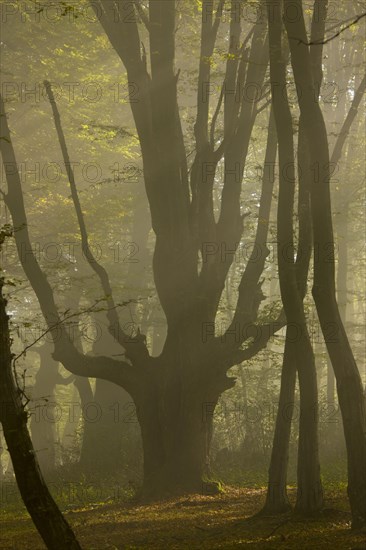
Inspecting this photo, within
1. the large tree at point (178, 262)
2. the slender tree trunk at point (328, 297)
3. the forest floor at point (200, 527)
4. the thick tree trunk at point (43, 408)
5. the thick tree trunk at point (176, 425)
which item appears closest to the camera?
the forest floor at point (200, 527)

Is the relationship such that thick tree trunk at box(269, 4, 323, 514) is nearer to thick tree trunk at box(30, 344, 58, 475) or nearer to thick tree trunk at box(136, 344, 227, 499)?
thick tree trunk at box(136, 344, 227, 499)

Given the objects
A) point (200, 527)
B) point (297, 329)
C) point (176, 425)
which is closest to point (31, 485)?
point (200, 527)

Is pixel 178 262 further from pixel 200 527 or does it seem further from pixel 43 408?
pixel 43 408

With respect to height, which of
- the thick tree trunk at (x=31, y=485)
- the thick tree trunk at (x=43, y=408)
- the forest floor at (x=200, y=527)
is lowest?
the forest floor at (x=200, y=527)

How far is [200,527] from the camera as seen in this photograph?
9.72m

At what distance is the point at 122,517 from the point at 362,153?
18.8 m

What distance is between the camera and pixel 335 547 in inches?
280

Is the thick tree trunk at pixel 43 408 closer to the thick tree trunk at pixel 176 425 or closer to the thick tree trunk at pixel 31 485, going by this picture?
the thick tree trunk at pixel 176 425

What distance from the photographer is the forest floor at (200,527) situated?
7.95 metres

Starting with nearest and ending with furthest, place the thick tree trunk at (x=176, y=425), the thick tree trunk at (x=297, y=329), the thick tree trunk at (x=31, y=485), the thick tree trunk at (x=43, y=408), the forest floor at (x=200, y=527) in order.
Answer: the thick tree trunk at (x=31, y=485), the forest floor at (x=200, y=527), the thick tree trunk at (x=297, y=329), the thick tree trunk at (x=176, y=425), the thick tree trunk at (x=43, y=408)

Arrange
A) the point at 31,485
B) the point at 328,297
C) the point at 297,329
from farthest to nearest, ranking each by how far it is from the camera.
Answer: the point at 297,329
the point at 328,297
the point at 31,485

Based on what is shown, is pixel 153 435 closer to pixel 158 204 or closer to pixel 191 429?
pixel 191 429

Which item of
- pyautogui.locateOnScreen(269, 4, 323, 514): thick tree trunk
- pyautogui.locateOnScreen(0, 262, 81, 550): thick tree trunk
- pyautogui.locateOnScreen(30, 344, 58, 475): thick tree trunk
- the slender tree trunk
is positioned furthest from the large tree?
pyautogui.locateOnScreen(30, 344, 58, 475): thick tree trunk

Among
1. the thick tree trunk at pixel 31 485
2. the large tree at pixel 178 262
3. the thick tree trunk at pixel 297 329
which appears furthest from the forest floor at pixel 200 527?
the thick tree trunk at pixel 31 485
